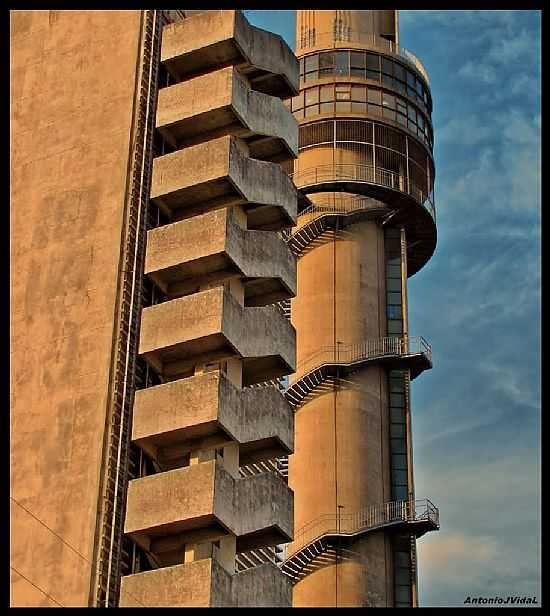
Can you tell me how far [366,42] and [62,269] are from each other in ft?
124

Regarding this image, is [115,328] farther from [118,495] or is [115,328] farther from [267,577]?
[267,577]

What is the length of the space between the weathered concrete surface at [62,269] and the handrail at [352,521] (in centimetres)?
2521

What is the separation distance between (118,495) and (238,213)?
10799 mm

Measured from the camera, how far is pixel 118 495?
44906 mm

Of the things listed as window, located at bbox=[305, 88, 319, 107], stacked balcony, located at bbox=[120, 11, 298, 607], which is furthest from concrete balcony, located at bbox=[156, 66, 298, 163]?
window, located at bbox=[305, 88, 319, 107]

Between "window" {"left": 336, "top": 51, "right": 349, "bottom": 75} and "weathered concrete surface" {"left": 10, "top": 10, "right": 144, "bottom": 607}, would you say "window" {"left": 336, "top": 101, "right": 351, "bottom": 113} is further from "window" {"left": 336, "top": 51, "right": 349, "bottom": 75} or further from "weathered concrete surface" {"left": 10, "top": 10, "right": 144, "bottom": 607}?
"weathered concrete surface" {"left": 10, "top": 10, "right": 144, "bottom": 607}

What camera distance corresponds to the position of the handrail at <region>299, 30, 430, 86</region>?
82500mm

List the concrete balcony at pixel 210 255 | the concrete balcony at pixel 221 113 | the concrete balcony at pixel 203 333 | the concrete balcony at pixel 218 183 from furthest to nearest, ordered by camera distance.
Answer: the concrete balcony at pixel 221 113
the concrete balcony at pixel 218 183
the concrete balcony at pixel 210 255
the concrete balcony at pixel 203 333

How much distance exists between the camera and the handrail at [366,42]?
82.5 meters

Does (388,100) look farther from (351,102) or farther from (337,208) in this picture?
(337,208)

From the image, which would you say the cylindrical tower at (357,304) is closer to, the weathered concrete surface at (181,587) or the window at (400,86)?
the window at (400,86)

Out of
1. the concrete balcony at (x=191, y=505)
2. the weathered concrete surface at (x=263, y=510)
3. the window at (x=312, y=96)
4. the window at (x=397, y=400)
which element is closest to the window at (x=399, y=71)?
the window at (x=312, y=96)

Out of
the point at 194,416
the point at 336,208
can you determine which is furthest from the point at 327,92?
the point at 194,416
